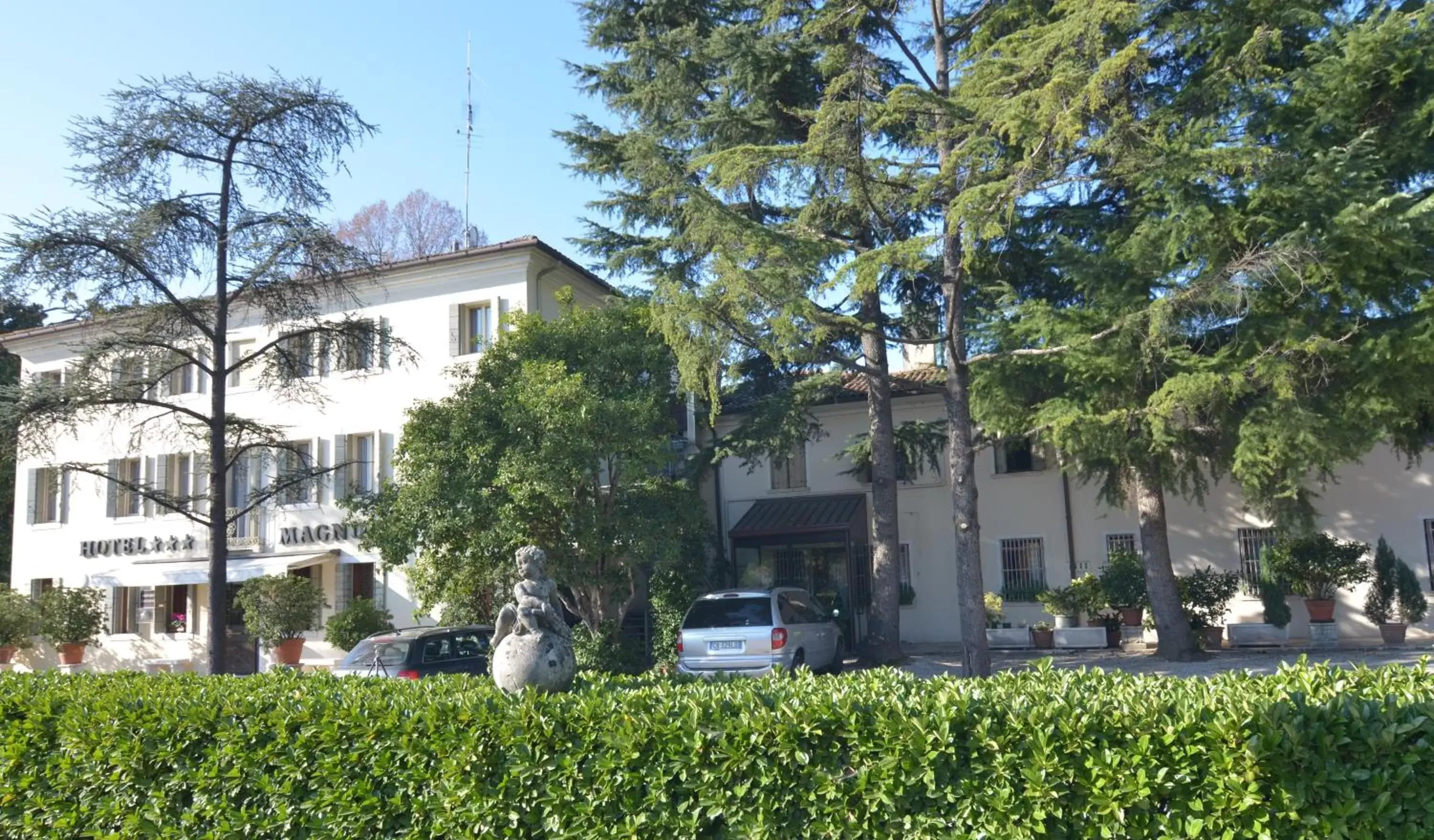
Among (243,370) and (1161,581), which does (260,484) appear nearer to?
(243,370)

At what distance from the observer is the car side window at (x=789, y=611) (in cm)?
1554

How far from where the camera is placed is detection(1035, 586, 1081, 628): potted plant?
68.0ft

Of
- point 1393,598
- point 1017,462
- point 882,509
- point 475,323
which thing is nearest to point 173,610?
point 475,323

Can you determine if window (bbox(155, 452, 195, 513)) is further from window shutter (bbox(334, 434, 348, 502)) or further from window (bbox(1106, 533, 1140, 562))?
window (bbox(1106, 533, 1140, 562))

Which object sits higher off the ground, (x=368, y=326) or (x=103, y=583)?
(x=368, y=326)

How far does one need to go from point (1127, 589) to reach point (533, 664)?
16472 millimetres

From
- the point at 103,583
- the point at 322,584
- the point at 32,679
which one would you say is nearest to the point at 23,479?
the point at 103,583

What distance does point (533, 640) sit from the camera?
272 inches

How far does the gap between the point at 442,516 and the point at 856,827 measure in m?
13.1

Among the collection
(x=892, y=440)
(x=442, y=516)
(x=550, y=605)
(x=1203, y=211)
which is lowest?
(x=550, y=605)

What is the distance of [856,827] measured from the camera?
199 inches

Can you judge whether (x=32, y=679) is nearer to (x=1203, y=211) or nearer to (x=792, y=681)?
(x=792, y=681)

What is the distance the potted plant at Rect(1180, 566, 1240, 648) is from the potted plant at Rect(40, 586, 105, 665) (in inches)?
1028

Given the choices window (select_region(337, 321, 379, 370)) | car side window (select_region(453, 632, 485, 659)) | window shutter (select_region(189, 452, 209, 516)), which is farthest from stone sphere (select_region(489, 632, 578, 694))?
window shutter (select_region(189, 452, 209, 516))
